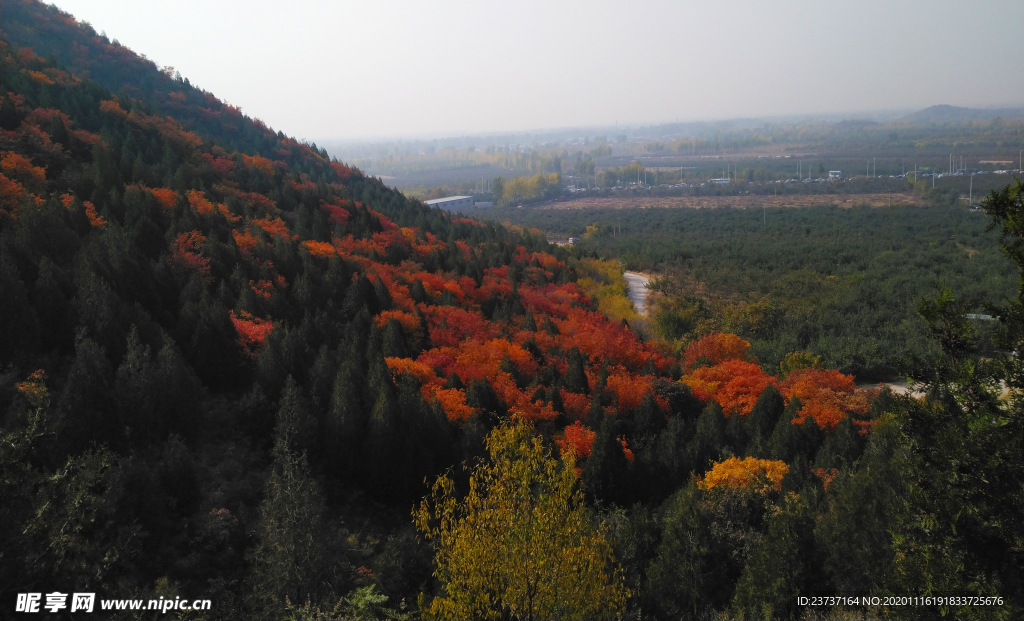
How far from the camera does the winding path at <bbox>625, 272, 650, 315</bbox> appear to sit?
212 feet

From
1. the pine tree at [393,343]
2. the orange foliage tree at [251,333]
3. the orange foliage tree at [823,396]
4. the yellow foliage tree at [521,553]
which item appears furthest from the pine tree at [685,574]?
the orange foliage tree at [251,333]

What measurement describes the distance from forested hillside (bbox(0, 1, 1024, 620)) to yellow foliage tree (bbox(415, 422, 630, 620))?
0.17 feet

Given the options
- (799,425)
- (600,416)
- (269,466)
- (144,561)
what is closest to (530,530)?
(144,561)

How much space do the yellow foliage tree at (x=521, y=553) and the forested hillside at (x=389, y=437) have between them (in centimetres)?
5

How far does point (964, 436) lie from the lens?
11.9 m

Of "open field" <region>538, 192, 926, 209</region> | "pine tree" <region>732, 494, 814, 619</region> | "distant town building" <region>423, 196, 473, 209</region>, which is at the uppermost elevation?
"distant town building" <region>423, 196, 473, 209</region>

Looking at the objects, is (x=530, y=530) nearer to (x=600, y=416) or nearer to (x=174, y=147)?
(x=600, y=416)

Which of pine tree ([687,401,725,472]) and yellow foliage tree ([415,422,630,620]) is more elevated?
yellow foliage tree ([415,422,630,620])

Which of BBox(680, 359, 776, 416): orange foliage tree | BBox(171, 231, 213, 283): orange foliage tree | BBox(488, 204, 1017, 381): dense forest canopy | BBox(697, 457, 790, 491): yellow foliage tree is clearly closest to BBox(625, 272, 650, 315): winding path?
BBox(488, 204, 1017, 381): dense forest canopy

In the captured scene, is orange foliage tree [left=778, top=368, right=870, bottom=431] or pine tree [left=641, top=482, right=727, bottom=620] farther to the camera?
orange foliage tree [left=778, top=368, right=870, bottom=431]

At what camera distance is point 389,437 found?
2520 centimetres

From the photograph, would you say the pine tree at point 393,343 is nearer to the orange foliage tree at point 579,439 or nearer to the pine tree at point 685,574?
the orange foliage tree at point 579,439

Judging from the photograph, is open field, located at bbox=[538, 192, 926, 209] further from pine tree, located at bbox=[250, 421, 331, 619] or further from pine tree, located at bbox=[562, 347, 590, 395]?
pine tree, located at bbox=[250, 421, 331, 619]

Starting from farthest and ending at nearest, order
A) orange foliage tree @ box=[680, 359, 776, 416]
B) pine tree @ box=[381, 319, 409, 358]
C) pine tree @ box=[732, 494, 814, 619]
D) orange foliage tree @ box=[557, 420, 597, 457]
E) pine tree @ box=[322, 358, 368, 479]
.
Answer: orange foliage tree @ box=[680, 359, 776, 416]
pine tree @ box=[381, 319, 409, 358]
orange foliage tree @ box=[557, 420, 597, 457]
pine tree @ box=[322, 358, 368, 479]
pine tree @ box=[732, 494, 814, 619]
